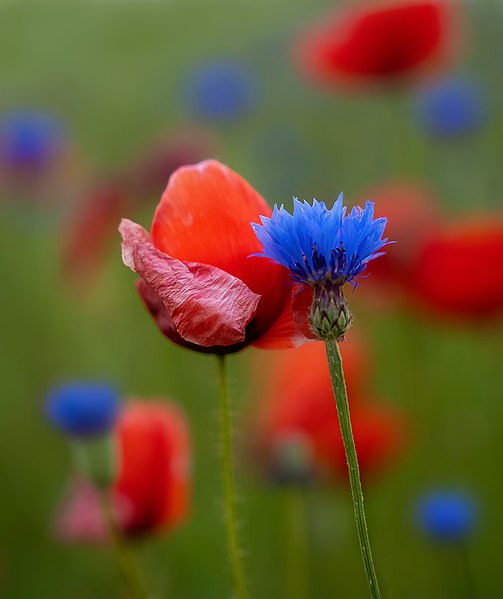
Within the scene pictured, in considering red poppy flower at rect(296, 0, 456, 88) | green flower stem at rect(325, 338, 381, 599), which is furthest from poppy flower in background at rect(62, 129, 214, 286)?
green flower stem at rect(325, 338, 381, 599)

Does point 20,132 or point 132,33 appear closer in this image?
point 20,132

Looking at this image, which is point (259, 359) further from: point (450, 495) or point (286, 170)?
point (286, 170)

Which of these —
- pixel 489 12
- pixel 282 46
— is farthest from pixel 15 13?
pixel 489 12

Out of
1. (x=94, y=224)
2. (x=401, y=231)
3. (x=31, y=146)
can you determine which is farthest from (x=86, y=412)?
(x=31, y=146)

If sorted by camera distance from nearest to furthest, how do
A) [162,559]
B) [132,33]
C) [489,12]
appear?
[162,559] < [489,12] < [132,33]

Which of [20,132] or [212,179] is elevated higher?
[20,132]

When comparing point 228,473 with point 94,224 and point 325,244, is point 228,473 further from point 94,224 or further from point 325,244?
point 94,224
